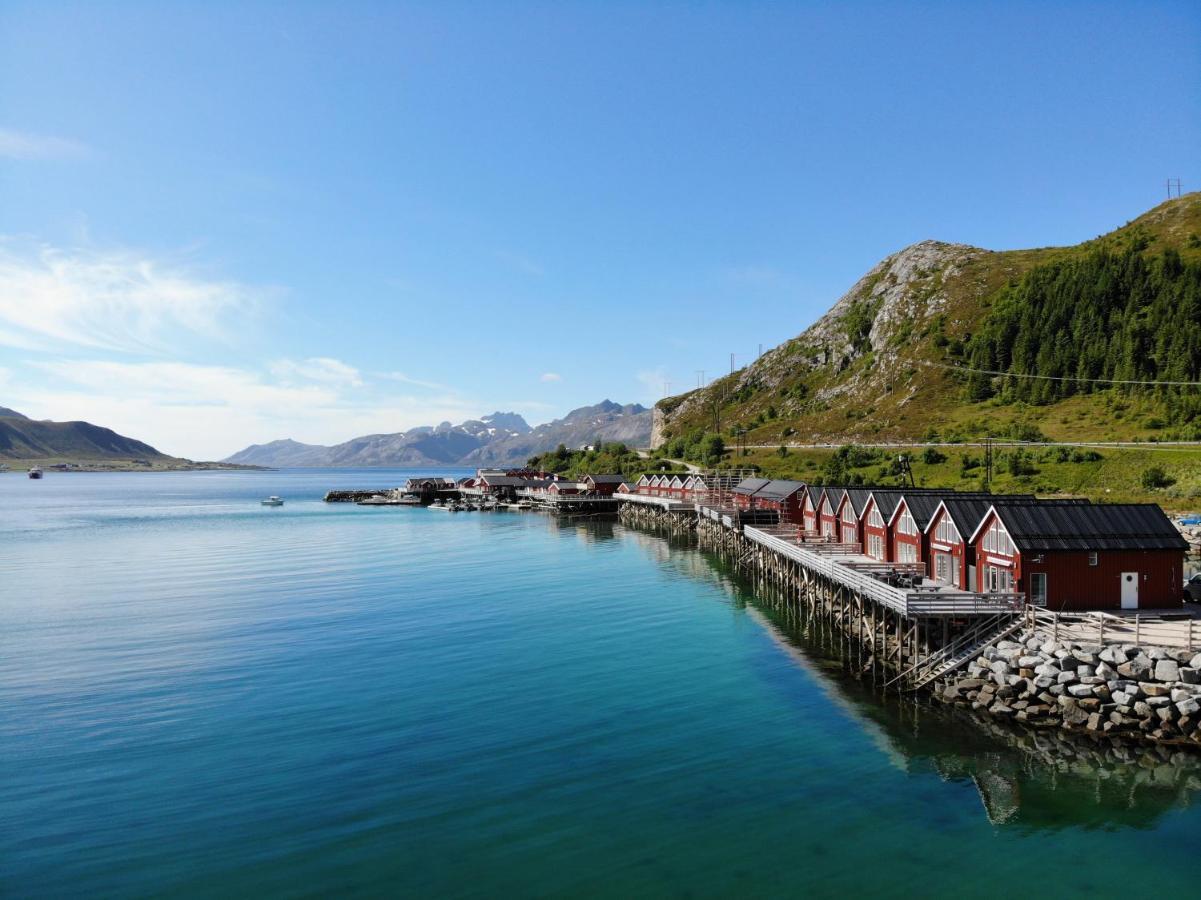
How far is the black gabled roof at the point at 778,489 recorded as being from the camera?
9019cm

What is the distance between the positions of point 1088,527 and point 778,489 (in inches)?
2180

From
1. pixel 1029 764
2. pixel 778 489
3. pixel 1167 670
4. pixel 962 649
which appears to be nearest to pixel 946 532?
pixel 962 649

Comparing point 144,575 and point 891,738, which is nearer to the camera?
point 891,738

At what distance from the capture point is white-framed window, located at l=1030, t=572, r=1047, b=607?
3800 centimetres

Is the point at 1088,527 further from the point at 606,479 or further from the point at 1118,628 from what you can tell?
the point at 606,479

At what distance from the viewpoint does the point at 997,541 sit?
4072cm

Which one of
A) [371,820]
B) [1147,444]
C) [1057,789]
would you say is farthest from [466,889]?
[1147,444]

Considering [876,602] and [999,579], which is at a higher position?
[999,579]

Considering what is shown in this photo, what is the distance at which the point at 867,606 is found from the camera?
4778 cm

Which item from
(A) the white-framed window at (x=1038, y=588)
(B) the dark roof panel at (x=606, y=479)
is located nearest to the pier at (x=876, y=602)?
(A) the white-framed window at (x=1038, y=588)

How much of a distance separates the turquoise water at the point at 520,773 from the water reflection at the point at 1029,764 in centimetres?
13

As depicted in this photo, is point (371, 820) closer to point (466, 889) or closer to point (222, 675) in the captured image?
point (466, 889)

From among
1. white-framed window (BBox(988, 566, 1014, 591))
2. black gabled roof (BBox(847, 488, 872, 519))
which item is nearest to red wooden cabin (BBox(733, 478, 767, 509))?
black gabled roof (BBox(847, 488, 872, 519))

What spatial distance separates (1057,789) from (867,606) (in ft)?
73.6
